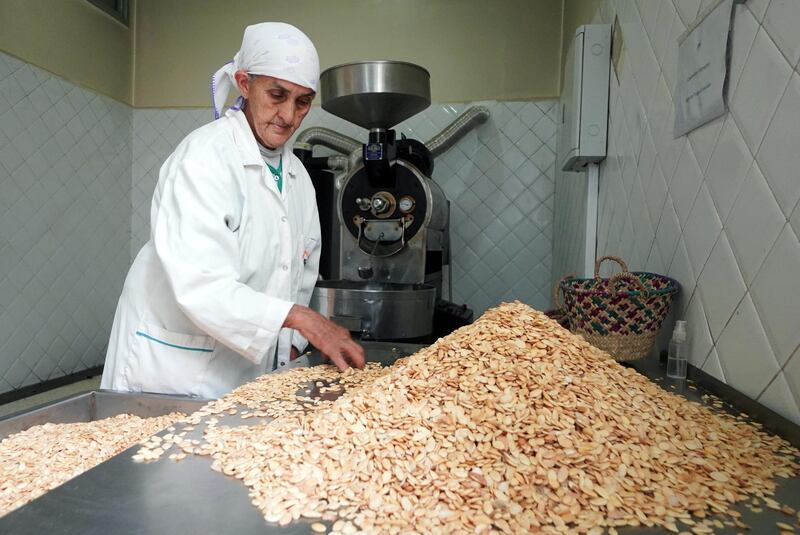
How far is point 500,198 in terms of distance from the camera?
3.14m

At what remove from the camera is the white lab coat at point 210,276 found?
1.29 m

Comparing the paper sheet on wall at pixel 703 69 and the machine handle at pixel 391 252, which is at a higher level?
the paper sheet on wall at pixel 703 69

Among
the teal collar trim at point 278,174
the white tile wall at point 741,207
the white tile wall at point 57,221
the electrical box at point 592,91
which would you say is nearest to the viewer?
the white tile wall at point 741,207

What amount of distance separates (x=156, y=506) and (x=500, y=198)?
9.03ft

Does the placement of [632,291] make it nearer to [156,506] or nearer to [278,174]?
[156,506]

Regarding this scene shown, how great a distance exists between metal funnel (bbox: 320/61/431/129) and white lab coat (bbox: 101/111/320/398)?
2.23ft

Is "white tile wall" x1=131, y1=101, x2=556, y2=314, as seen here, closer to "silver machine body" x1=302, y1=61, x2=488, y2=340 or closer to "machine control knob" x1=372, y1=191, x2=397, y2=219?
"silver machine body" x1=302, y1=61, x2=488, y2=340

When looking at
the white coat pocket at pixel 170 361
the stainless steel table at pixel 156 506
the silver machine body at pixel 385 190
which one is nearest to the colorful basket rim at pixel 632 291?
the stainless steel table at pixel 156 506

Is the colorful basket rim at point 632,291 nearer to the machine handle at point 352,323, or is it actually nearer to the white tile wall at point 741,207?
the white tile wall at point 741,207

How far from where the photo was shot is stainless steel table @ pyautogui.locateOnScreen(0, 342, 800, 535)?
583 millimetres

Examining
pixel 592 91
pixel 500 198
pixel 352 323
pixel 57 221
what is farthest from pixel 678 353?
pixel 57 221

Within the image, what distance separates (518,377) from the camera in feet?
2.81

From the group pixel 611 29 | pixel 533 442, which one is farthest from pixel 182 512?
pixel 611 29

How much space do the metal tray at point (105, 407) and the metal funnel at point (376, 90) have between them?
1449 millimetres
